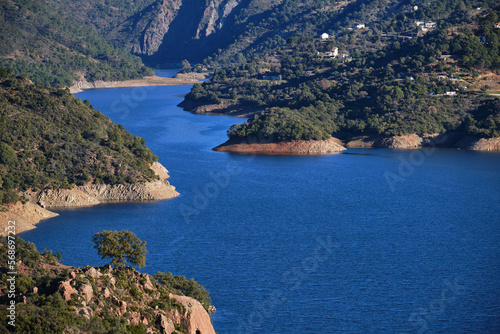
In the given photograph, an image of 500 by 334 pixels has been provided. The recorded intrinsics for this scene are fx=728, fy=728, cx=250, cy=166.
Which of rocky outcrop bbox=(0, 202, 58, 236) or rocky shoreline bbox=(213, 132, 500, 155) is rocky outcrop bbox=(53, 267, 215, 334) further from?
rocky shoreline bbox=(213, 132, 500, 155)

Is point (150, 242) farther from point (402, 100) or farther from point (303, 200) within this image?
point (402, 100)

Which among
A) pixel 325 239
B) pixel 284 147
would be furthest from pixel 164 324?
pixel 284 147

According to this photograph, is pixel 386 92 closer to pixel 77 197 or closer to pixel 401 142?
pixel 401 142

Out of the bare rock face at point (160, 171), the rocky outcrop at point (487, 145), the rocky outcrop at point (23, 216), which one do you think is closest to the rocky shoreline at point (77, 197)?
the rocky outcrop at point (23, 216)

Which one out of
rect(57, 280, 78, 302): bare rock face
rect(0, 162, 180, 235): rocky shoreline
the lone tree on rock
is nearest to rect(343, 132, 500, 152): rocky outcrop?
rect(0, 162, 180, 235): rocky shoreline

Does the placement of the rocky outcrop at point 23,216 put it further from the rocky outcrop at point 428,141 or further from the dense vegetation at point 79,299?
the rocky outcrop at point 428,141

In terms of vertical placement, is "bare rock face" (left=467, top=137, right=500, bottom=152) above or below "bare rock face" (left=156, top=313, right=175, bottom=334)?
below
